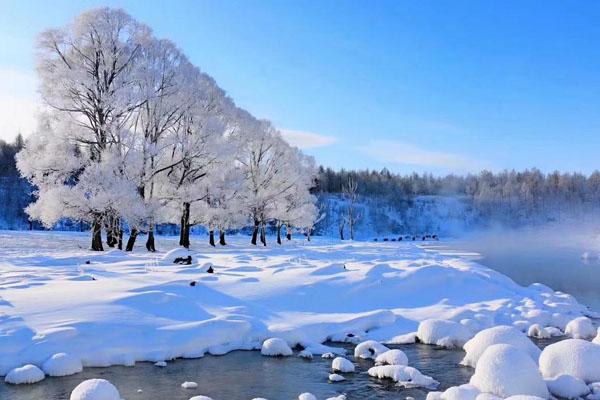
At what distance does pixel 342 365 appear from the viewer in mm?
9461

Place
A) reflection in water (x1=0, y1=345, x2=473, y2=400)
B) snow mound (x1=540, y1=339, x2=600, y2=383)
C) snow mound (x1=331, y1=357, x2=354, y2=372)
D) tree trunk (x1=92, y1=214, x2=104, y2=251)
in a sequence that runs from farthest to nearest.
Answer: tree trunk (x1=92, y1=214, x2=104, y2=251)
snow mound (x1=331, y1=357, x2=354, y2=372)
snow mound (x1=540, y1=339, x2=600, y2=383)
reflection in water (x1=0, y1=345, x2=473, y2=400)

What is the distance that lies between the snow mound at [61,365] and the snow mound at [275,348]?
365 cm

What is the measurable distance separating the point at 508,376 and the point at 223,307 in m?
7.46

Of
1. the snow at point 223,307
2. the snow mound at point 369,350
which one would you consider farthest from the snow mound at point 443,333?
the snow mound at point 369,350

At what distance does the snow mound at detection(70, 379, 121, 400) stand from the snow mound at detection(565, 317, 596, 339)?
1129cm

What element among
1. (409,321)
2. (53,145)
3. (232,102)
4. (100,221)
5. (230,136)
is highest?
(232,102)

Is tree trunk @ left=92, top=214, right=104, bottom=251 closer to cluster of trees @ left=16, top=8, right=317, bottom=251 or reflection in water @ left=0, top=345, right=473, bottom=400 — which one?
cluster of trees @ left=16, top=8, right=317, bottom=251

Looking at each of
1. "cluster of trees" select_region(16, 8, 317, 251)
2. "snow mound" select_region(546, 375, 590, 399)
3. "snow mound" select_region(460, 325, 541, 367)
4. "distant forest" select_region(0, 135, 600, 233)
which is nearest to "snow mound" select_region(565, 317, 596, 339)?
"snow mound" select_region(460, 325, 541, 367)

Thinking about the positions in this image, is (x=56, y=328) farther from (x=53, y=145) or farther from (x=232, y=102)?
(x=232, y=102)

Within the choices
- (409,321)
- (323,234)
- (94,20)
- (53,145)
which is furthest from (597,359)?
(323,234)

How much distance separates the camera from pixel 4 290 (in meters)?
13.0

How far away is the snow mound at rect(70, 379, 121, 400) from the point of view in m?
6.92

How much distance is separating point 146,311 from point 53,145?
15.8 meters

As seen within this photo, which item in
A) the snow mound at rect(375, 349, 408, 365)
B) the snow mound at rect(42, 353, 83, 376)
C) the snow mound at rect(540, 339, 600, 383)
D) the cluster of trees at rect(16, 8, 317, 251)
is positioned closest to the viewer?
the snow mound at rect(42, 353, 83, 376)
